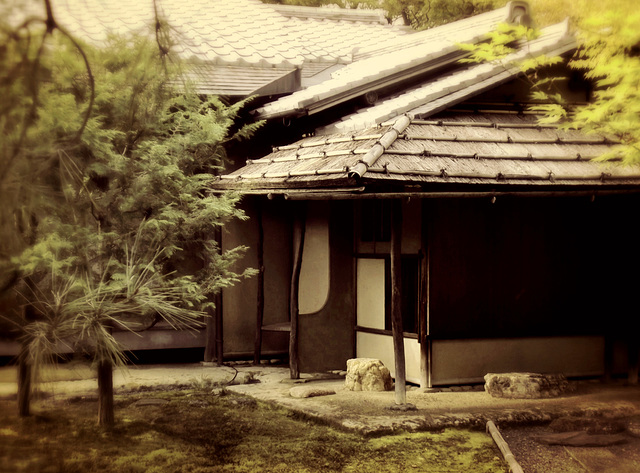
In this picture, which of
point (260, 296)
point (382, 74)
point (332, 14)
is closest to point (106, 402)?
point (260, 296)

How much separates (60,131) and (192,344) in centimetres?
714

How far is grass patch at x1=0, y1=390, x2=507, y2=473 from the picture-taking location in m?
6.71

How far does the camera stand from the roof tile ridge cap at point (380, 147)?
7.88 meters

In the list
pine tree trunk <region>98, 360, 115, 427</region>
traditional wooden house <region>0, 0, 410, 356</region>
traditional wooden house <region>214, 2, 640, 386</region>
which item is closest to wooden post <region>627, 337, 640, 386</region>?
traditional wooden house <region>214, 2, 640, 386</region>

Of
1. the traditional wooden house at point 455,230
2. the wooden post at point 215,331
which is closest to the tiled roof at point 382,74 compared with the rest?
the traditional wooden house at point 455,230

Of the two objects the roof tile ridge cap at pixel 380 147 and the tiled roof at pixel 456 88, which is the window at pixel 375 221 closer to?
the tiled roof at pixel 456 88

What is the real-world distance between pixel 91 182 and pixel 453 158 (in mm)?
4095

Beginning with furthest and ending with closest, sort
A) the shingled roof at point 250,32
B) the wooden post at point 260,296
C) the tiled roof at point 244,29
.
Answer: the tiled roof at point 244,29
the shingled roof at point 250,32
the wooden post at point 260,296

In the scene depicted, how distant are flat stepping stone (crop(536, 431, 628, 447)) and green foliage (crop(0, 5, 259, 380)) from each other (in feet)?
12.8

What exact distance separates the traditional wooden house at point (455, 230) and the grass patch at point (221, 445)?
4.63ft

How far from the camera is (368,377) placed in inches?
380

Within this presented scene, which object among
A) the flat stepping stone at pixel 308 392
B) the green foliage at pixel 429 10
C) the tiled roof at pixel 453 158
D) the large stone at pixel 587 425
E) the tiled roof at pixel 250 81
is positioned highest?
the green foliage at pixel 429 10

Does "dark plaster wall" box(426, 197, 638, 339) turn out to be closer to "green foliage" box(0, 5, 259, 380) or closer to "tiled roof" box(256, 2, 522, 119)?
"tiled roof" box(256, 2, 522, 119)

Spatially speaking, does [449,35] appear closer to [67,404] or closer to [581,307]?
[581,307]
